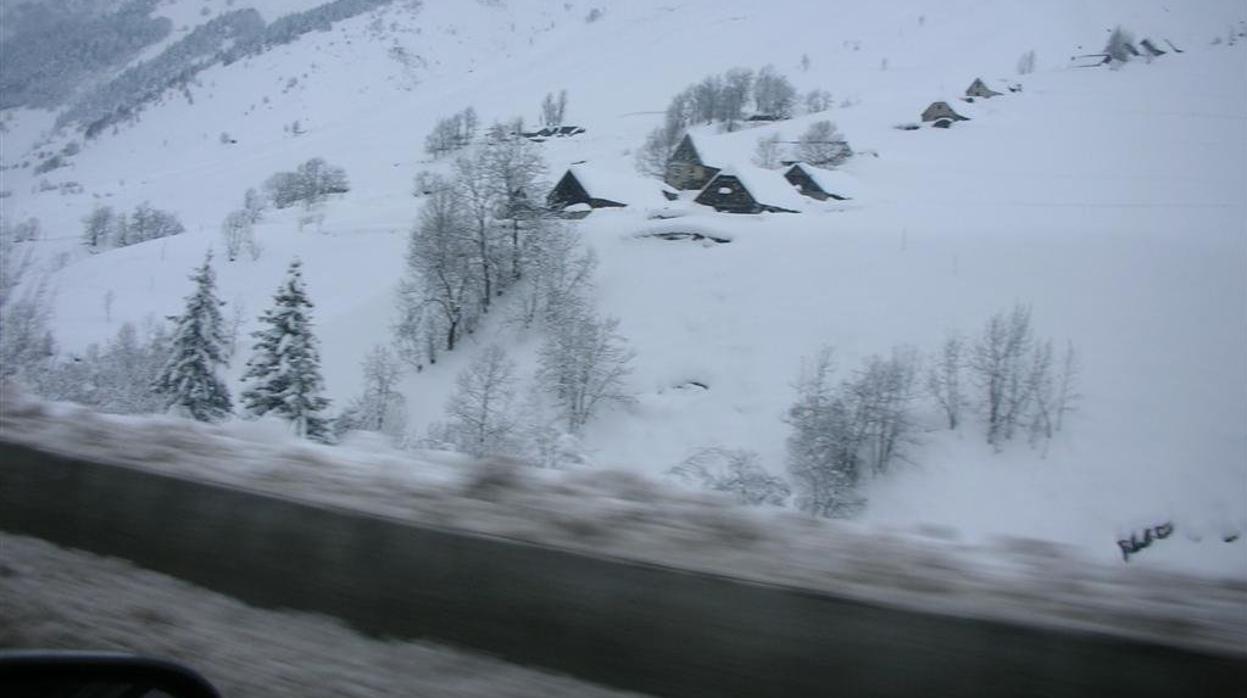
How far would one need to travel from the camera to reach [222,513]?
342cm

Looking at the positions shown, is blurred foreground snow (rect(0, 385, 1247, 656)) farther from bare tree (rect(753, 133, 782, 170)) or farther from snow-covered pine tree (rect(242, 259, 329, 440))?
bare tree (rect(753, 133, 782, 170))

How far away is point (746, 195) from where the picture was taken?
4500cm

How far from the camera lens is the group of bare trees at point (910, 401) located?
24.9 m

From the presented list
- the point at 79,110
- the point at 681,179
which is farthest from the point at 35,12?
the point at 79,110

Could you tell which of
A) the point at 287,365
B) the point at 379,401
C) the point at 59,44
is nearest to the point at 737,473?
the point at 379,401

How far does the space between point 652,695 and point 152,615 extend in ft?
7.53

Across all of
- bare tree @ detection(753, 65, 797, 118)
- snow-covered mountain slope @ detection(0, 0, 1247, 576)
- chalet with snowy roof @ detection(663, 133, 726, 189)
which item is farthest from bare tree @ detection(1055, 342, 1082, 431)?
bare tree @ detection(753, 65, 797, 118)

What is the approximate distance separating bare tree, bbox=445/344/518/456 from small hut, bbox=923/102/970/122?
143 ft

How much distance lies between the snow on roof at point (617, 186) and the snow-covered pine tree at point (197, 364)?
21713 mm

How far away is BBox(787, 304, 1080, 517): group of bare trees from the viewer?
24.9 meters

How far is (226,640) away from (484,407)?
2563cm

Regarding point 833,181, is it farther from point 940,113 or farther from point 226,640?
point 226,640

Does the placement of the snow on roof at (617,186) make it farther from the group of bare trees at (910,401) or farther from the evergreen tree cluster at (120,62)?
the evergreen tree cluster at (120,62)

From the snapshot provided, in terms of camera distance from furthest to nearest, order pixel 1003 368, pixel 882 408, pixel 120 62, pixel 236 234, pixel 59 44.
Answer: pixel 120 62, pixel 59 44, pixel 236 234, pixel 1003 368, pixel 882 408
